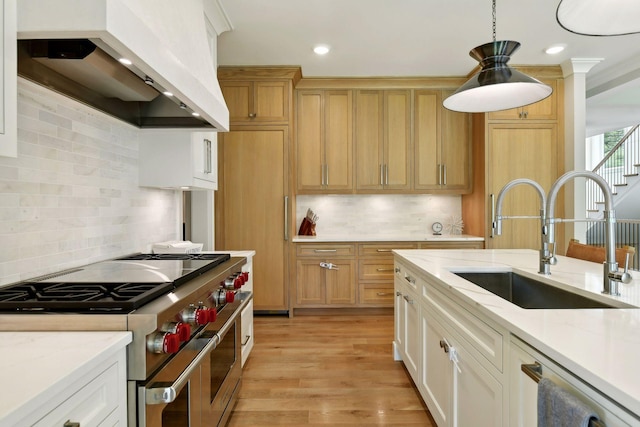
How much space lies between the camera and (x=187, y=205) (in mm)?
3768

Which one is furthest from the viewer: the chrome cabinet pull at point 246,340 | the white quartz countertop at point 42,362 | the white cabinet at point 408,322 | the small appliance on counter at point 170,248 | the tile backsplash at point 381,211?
the tile backsplash at point 381,211

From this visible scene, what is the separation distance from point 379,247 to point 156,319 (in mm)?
3355

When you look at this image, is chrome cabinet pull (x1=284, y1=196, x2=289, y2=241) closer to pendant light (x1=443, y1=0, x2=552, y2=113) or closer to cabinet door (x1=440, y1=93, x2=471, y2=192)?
cabinet door (x1=440, y1=93, x2=471, y2=192)

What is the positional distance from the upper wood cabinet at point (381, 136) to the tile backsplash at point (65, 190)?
2.64 meters

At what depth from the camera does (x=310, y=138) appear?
4.43m

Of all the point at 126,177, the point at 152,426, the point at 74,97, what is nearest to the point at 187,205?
the point at 126,177

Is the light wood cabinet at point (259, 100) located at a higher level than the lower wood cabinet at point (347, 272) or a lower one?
A: higher

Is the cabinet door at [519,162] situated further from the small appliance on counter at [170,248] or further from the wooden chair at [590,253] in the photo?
the small appliance on counter at [170,248]

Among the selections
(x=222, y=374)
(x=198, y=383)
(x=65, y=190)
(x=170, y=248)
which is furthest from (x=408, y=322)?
(x=65, y=190)

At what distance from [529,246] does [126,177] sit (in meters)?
3.94

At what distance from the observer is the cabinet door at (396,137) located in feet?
14.6

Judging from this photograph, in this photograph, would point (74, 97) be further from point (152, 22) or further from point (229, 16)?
point (229, 16)

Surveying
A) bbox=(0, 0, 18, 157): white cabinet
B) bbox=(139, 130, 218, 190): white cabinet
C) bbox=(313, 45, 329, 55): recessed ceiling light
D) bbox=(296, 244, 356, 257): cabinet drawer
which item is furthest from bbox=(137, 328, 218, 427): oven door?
bbox=(313, 45, 329, 55): recessed ceiling light

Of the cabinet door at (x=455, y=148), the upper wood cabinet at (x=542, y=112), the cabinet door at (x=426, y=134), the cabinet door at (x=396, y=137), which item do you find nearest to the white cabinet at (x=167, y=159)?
the cabinet door at (x=396, y=137)
